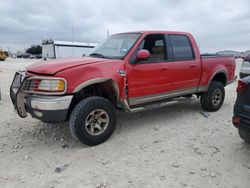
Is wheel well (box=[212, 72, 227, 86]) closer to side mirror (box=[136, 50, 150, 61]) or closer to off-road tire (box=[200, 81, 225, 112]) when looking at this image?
off-road tire (box=[200, 81, 225, 112])

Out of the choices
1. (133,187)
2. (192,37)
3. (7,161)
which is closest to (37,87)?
(7,161)

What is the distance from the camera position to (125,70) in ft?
13.6

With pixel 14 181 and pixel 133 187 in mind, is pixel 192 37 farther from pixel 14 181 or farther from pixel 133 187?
pixel 14 181

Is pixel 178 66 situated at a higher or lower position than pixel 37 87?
higher

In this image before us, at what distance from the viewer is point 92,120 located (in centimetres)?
389

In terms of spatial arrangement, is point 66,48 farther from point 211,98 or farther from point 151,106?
point 151,106

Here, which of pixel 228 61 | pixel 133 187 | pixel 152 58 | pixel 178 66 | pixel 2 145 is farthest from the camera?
pixel 228 61

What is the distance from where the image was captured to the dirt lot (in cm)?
299

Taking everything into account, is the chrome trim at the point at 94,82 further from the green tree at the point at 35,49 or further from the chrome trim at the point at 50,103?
the green tree at the point at 35,49

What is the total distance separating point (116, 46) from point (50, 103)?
192cm

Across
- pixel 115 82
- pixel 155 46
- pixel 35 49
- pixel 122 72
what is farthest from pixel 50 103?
pixel 35 49

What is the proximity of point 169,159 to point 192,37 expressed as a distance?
128 inches

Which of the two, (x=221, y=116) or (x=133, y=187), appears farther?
(x=221, y=116)

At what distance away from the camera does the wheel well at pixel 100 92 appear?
4.12 meters
